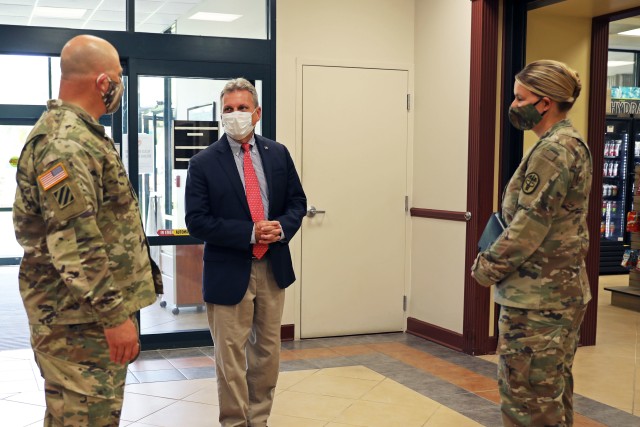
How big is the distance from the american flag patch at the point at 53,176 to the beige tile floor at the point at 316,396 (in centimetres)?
204

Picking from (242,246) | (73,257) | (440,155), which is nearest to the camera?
(73,257)

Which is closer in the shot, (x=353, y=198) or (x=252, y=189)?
(x=252, y=189)

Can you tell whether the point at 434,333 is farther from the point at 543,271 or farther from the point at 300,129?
the point at 543,271

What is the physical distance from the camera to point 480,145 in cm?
516

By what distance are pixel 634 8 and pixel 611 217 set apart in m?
5.65

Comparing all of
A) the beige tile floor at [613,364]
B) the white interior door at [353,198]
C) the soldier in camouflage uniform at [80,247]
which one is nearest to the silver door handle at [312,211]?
the white interior door at [353,198]

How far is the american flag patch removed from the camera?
6.59ft

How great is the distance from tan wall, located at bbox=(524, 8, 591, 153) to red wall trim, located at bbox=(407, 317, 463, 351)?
144 centimetres

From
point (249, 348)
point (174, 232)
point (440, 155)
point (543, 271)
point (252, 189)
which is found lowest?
point (249, 348)

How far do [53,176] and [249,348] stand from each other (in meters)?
1.72

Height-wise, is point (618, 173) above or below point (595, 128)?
below

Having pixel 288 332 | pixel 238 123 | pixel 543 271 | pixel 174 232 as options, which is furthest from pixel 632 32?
pixel 543 271

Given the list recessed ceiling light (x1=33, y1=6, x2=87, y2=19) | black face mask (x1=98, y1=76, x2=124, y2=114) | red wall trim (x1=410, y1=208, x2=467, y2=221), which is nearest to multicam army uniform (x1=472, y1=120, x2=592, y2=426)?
black face mask (x1=98, y1=76, x2=124, y2=114)

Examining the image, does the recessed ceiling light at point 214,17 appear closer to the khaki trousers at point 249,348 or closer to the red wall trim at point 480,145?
the red wall trim at point 480,145
